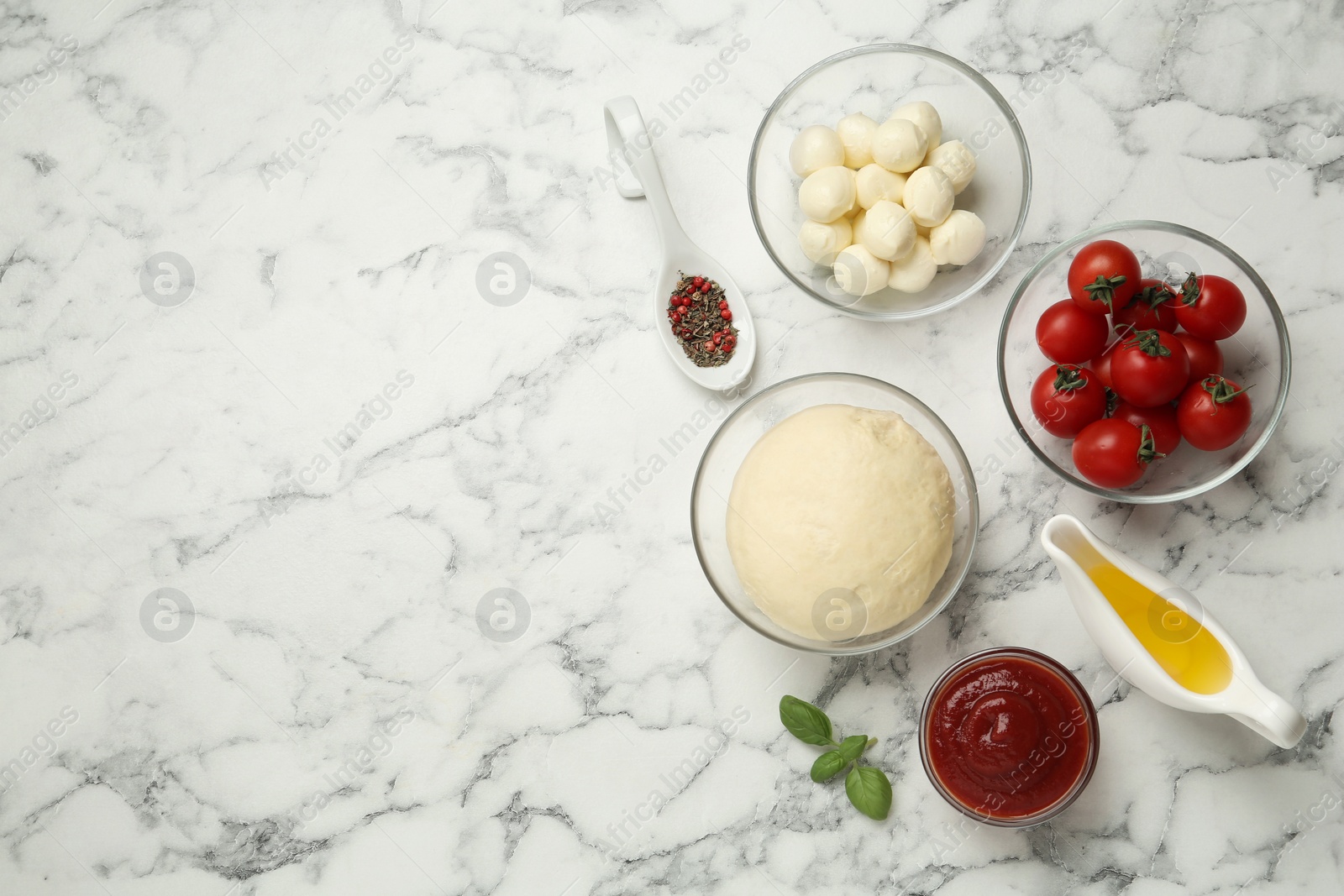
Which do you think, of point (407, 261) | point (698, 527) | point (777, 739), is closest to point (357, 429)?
point (407, 261)

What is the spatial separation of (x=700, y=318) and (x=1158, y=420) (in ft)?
2.65

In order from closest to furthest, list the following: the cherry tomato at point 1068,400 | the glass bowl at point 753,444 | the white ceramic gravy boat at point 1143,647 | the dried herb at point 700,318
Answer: the white ceramic gravy boat at point 1143,647 → the cherry tomato at point 1068,400 → the glass bowl at point 753,444 → the dried herb at point 700,318

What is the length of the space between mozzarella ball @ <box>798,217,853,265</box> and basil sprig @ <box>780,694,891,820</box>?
31.6 inches

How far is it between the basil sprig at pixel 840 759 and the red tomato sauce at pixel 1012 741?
134 mm

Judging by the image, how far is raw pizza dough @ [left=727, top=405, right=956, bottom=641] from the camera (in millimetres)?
1341

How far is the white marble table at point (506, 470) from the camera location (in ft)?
5.09

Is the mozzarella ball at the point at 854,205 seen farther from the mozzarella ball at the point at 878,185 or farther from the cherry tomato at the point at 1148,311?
the cherry tomato at the point at 1148,311

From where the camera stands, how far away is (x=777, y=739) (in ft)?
5.24

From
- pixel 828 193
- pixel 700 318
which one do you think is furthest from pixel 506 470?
pixel 828 193

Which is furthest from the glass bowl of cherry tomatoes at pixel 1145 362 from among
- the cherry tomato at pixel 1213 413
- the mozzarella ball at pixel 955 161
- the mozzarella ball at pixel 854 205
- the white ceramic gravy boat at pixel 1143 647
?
the mozzarella ball at pixel 854 205

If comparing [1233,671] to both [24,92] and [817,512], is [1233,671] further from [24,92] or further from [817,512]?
[24,92]

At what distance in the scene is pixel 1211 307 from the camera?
132 cm

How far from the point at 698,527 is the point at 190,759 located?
3.73ft

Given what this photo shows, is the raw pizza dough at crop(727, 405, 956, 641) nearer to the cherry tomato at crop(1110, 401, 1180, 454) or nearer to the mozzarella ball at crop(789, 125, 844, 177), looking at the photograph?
the cherry tomato at crop(1110, 401, 1180, 454)
